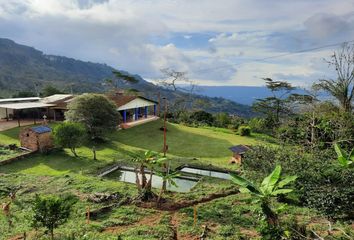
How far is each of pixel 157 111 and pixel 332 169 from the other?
33.5 metres

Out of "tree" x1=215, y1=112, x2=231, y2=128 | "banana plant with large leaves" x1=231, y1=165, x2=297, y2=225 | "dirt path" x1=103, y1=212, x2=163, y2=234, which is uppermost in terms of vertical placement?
"banana plant with large leaves" x1=231, y1=165, x2=297, y2=225

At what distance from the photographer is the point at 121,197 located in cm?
1445

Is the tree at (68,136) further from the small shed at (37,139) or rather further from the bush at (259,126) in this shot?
the bush at (259,126)

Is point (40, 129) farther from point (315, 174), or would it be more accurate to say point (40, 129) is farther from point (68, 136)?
point (315, 174)

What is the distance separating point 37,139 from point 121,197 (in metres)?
12.5

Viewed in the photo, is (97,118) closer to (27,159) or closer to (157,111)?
(27,159)

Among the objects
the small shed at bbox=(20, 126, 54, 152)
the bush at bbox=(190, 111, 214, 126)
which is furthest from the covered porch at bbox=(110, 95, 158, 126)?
the small shed at bbox=(20, 126, 54, 152)

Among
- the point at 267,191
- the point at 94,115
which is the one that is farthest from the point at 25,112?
the point at 267,191

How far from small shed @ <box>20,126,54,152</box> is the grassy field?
2.94 feet

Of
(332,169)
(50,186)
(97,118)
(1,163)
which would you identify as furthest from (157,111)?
(332,169)

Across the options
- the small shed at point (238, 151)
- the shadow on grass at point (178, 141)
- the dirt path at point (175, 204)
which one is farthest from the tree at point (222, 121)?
the dirt path at point (175, 204)

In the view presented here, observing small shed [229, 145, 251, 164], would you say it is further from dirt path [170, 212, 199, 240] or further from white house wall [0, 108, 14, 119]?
white house wall [0, 108, 14, 119]

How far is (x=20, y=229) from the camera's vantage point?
11.4 m

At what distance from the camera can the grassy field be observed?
35.8 ft
